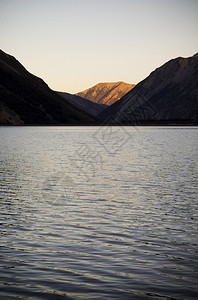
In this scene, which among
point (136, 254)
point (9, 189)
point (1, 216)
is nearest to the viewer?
point (136, 254)

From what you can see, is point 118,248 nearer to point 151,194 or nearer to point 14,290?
point 14,290

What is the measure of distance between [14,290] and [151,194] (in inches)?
708

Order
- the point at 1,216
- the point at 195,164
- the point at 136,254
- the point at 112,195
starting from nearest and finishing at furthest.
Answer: the point at 136,254
the point at 1,216
the point at 112,195
the point at 195,164

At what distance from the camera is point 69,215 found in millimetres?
22500

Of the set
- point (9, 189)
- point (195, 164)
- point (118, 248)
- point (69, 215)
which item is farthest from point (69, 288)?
point (195, 164)

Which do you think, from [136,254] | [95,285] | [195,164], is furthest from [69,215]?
[195,164]

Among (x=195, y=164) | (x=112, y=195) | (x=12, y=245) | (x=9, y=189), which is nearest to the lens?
(x=12, y=245)

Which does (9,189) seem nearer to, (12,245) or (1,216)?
(1,216)

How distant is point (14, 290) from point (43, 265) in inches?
82.7

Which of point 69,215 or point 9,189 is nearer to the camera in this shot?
point 69,215

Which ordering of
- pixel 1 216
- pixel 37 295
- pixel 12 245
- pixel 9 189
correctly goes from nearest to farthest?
pixel 37 295 → pixel 12 245 → pixel 1 216 → pixel 9 189

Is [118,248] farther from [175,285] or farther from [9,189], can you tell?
[9,189]

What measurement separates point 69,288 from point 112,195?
16463 mm

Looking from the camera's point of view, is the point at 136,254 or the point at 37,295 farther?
the point at 136,254
